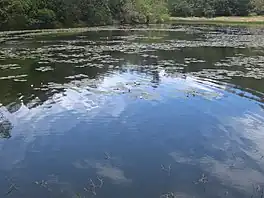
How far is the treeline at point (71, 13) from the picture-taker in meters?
47.1

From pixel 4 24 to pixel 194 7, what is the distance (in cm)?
6242

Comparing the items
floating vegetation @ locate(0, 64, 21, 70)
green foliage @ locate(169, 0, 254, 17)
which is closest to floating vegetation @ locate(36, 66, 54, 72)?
floating vegetation @ locate(0, 64, 21, 70)

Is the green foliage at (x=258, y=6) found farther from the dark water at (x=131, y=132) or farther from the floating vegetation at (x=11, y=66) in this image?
the floating vegetation at (x=11, y=66)

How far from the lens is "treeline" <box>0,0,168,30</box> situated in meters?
47.1

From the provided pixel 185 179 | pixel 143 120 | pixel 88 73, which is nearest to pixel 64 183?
pixel 185 179

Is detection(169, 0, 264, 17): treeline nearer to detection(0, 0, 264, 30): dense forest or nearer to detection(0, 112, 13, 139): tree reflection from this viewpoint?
detection(0, 0, 264, 30): dense forest

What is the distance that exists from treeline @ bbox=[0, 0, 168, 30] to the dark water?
30651 millimetres

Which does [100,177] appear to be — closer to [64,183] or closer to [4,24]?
[64,183]

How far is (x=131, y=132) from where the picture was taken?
31.7 ft

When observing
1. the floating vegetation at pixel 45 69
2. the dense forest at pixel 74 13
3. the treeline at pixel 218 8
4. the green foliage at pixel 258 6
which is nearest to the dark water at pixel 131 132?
the floating vegetation at pixel 45 69

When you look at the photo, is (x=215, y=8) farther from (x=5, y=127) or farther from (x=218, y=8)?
(x=5, y=127)

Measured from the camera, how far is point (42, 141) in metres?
8.99

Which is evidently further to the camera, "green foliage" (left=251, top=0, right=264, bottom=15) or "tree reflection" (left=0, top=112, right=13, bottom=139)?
"green foliage" (left=251, top=0, right=264, bottom=15)

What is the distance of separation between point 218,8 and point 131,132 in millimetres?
95069
